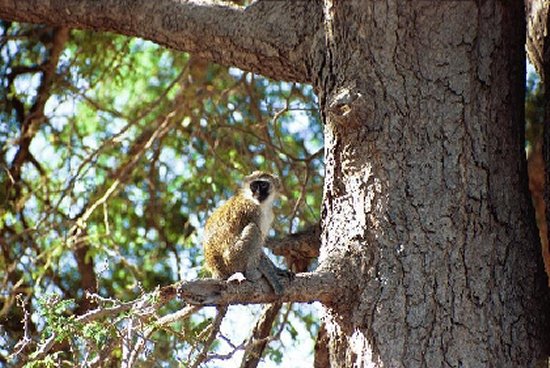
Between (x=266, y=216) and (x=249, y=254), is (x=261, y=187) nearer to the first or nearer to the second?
(x=266, y=216)

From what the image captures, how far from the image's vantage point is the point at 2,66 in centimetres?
754

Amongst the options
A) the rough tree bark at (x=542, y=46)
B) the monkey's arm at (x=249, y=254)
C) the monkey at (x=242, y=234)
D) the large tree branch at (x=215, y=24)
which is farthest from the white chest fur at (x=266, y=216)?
the rough tree bark at (x=542, y=46)

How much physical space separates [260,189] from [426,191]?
1.65 meters

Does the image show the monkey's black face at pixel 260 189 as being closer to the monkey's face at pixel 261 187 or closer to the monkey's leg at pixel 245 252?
the monkey's face at pixel 261 187

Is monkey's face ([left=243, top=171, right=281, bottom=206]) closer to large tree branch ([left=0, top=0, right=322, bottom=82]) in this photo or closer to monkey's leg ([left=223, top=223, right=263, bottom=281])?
monkey's leg ([left=223, top=223, right=263, bottom=281])

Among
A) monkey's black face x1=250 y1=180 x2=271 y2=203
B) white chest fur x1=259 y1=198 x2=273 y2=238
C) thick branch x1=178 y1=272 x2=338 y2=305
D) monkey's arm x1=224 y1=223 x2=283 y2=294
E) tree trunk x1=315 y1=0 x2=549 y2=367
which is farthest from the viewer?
monkey's black face x1=250 y1=180 x2=271 y2=203

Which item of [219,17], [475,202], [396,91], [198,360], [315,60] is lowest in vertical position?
[198,360]

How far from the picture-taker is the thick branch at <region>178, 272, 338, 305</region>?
377cm

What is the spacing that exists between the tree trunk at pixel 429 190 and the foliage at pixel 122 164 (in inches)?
83.4

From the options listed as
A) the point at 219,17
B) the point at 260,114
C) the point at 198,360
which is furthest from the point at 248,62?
the point at 260,114

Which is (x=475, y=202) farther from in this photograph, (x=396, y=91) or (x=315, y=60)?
(x=315, y=60)

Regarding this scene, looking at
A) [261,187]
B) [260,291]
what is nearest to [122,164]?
[261,187]

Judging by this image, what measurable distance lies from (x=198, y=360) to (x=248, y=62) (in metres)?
1.58

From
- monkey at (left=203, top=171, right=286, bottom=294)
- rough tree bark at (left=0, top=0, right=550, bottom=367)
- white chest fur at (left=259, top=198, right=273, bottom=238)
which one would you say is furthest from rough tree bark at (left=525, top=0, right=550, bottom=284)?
white chest fur at (left=259, top=198, right=273, bottom=238)
